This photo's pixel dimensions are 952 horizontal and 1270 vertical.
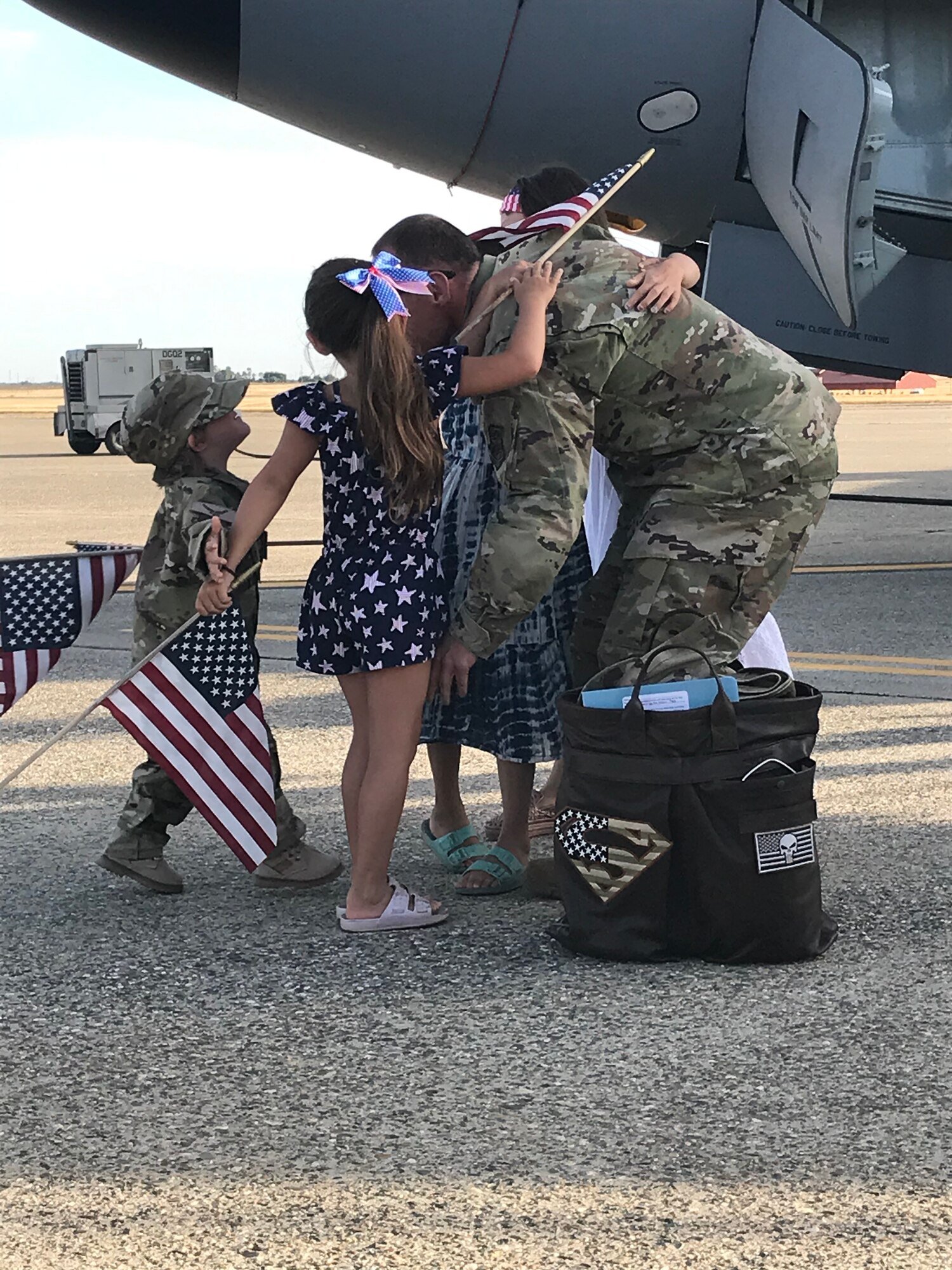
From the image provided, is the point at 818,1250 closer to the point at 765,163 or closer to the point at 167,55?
the point at 765,163

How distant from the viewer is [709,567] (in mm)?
3637

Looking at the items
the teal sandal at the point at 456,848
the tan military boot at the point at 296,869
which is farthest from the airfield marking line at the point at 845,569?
the tan military boot at the point at 296,869

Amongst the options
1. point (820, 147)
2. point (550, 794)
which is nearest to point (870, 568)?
point (820, 147)

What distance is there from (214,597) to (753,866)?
1.45 metres

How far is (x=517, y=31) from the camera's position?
23.9 feet

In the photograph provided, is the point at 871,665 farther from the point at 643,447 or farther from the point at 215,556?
the point at 215,556

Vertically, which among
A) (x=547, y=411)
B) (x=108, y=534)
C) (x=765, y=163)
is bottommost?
(x=108, y=534)

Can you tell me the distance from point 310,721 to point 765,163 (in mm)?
3437

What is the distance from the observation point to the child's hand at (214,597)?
3.73m

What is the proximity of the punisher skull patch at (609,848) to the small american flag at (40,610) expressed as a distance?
1488 millimetres

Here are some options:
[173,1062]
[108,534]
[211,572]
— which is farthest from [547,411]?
[108,534]

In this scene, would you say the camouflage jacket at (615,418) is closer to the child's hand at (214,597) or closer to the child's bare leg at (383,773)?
the child's bare leg at (383,773)

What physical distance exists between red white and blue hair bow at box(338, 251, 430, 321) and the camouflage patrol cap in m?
0.79

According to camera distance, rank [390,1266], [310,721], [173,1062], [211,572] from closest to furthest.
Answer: [390,1266] < [173,1062] < [211,572] < [310,721]
